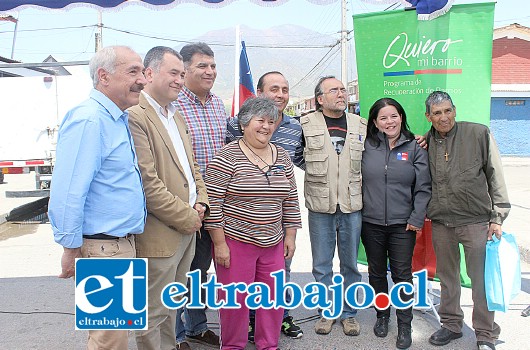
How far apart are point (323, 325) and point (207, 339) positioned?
955 mm

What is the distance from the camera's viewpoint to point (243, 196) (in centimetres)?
313

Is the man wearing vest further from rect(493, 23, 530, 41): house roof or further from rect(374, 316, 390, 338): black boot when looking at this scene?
rect(493, 23, 530, 41): house roof

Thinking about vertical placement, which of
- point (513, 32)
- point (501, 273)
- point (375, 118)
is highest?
point (513, 32)

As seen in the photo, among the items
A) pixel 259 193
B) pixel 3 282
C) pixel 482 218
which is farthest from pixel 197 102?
pixel 3 282

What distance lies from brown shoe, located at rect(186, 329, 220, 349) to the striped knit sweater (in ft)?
3.13

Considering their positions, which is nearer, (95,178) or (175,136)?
(95,178)

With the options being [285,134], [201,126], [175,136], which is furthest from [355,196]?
[175,136]

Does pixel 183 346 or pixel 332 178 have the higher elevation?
pixel 332 178

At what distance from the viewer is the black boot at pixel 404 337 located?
3.55 meters

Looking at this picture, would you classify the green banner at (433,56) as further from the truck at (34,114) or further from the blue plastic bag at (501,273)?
the truck at (34,114)

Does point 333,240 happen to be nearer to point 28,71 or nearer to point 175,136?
point 175,136

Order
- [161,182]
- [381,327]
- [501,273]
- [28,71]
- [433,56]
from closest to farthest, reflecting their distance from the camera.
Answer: [161,182] < [501,273] < [381,327] < [433,56] < [28,71]

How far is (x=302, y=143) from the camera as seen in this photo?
12.6 feet

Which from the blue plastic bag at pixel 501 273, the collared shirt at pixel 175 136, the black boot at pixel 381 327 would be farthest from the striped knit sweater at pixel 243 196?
the blue plastic bag at pixel 501 273
